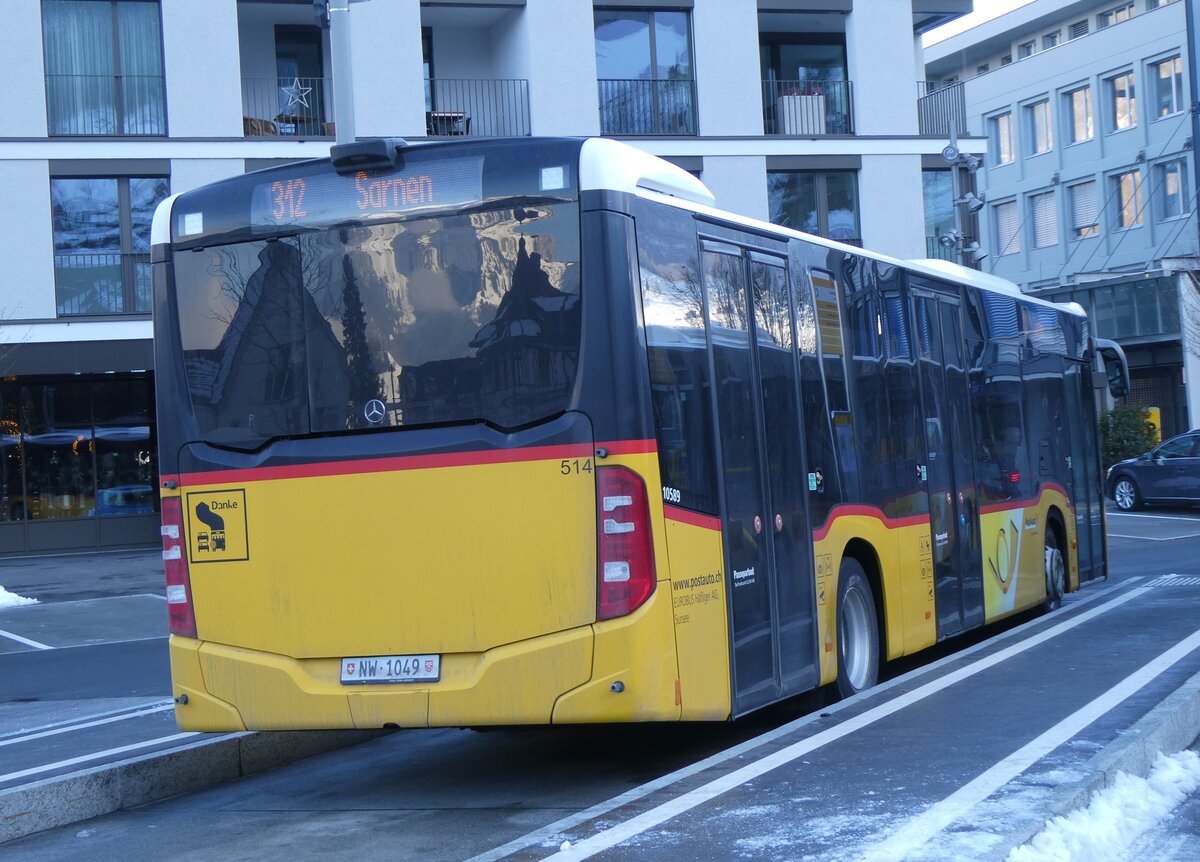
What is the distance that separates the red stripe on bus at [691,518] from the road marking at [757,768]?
1123 mm

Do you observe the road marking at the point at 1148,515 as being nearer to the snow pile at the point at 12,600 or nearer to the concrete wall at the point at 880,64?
the concrete wall at the point at 880,64

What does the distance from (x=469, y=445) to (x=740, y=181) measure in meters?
24.9

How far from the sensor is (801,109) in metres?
32.3

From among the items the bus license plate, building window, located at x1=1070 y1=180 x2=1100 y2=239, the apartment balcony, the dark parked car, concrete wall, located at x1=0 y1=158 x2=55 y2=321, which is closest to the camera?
the bus license plate

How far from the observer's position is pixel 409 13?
94.9ft

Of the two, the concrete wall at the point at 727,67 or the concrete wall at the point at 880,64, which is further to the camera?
the concrete wall at the point at 880,64

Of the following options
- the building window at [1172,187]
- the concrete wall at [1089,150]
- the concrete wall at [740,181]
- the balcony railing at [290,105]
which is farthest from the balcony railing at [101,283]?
the building window at [1172,187]

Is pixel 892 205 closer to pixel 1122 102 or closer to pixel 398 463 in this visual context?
pixel 1122 102

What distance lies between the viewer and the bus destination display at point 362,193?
7.25m

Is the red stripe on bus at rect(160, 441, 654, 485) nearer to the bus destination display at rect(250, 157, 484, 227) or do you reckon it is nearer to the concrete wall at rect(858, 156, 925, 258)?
the bus destination display at rect(250, 157, 484, 227)

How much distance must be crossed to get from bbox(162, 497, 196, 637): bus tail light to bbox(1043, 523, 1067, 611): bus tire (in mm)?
A: 9206

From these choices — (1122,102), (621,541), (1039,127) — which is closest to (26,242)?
(621,541)

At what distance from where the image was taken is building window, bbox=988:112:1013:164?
55.5 meters

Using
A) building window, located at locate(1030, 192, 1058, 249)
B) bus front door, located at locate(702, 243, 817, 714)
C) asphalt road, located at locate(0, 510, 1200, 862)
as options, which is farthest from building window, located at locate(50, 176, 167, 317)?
building window, located at locate(1030, 192, 1058, 249)
